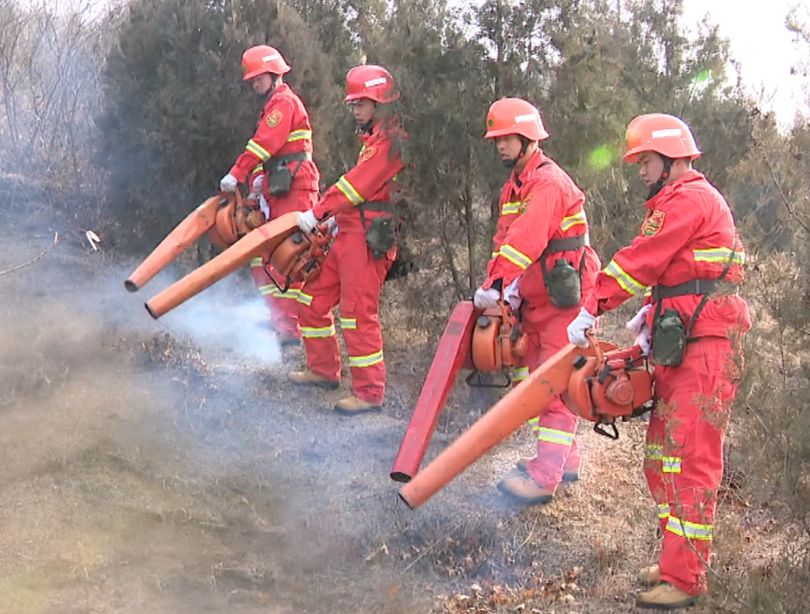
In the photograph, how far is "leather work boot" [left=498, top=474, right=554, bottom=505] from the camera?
5.29m

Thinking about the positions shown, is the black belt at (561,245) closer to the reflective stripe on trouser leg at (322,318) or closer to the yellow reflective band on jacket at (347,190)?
the yellow reflective band on jacket at (347,190)

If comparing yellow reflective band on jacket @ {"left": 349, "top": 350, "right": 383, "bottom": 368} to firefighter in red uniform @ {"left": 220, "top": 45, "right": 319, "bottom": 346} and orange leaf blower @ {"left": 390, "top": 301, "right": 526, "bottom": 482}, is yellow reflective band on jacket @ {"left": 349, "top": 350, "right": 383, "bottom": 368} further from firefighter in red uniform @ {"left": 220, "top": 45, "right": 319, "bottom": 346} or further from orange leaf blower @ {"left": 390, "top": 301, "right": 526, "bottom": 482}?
orange leaf blower @ {"left": 390, "top": 301, "right": 526, "bottom": 482}

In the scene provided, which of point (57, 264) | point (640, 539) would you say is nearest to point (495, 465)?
point (640, 539)

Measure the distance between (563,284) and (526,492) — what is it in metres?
1.20

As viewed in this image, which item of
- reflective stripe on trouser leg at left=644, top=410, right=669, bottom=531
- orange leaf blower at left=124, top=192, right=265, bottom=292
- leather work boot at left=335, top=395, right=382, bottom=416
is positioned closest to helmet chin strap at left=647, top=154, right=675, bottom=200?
reflective stripe on trouser leg at left=644, top=410, right=669, bottom=531

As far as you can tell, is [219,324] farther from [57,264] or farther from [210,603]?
[210,603]

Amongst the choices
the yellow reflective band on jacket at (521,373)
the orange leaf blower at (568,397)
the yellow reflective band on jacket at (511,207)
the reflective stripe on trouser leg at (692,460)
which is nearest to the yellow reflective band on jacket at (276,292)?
the yellow reflective band on jacket at (521,373)

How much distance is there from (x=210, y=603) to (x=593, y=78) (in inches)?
171

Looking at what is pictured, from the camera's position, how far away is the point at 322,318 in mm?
6840

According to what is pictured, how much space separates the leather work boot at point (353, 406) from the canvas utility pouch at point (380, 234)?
3.52ft

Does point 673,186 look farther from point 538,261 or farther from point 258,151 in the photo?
point 258,151

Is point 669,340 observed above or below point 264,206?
above

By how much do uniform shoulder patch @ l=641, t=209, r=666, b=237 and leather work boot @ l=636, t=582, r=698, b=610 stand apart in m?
1.59

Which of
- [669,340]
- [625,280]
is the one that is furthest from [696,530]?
[625,280]
